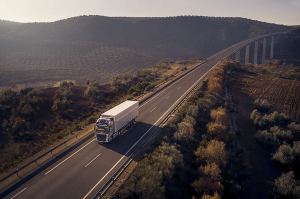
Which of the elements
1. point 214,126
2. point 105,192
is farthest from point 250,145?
point 105,192

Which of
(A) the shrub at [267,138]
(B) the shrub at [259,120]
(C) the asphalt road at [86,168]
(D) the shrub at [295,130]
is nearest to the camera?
(C) the asphalt road at [86,168]

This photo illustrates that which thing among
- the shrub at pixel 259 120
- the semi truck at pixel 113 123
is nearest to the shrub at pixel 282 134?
the shrub at pixel 259 120

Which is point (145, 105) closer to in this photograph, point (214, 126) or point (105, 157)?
point (214, 126)

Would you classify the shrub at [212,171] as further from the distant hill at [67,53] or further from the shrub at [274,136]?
the distant hill at [67,53]

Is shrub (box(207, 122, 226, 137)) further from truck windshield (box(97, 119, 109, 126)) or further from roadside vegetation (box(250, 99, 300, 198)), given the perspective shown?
truck windshield (box(97, 119, 109, 126))

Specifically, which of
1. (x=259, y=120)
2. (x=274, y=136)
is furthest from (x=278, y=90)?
(x=274, y=136)

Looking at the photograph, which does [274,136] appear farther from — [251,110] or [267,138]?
[251,110]
